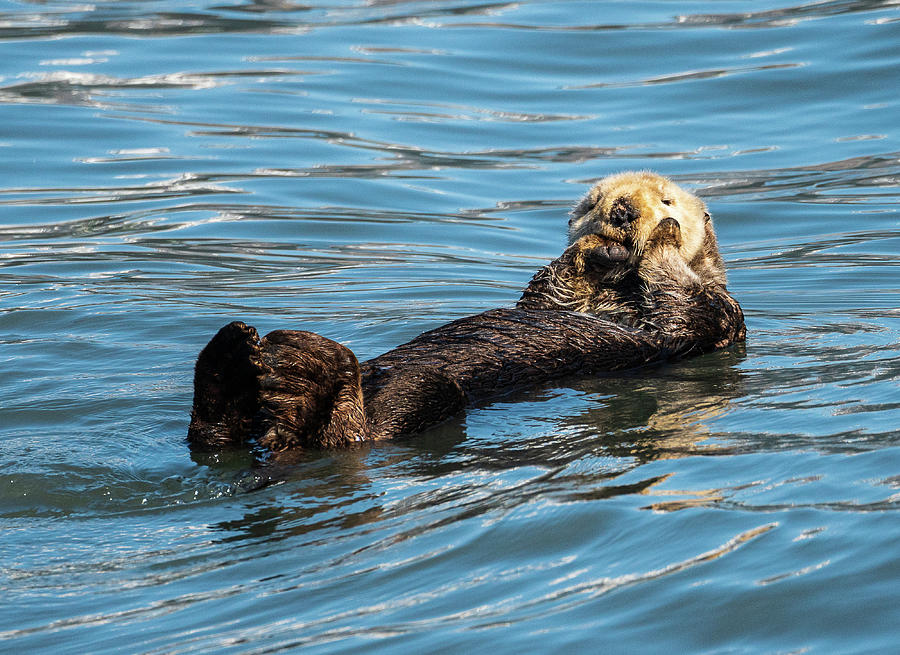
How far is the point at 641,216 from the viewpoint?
5.09 meters

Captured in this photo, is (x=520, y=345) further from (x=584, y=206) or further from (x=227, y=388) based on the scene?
(x=227, y=388)

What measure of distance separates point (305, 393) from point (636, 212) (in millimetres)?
1884

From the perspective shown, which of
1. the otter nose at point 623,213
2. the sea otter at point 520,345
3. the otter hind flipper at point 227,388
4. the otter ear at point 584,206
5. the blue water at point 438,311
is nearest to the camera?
the blue water at point 438,311

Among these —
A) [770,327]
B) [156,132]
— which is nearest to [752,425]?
[770,327]

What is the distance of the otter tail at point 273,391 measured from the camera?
3660 mm

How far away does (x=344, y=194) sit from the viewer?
9.48 m

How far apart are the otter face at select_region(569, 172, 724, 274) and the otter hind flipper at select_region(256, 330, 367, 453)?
1659 millimetres

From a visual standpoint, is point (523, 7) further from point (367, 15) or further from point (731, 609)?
point (731, 609)

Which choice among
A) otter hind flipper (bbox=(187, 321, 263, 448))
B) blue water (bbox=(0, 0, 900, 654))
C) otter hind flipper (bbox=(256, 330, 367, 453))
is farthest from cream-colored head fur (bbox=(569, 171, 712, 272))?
otter hind flipper (bbox=(187, 321, 263, 448))

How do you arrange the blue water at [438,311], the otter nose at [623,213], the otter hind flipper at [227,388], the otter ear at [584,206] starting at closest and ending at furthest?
1. the blue water at [438,311]
2. the otter hind flipper at [227,388]
3. the otter nose at [623,213]
4. the otter ear at [584,206]

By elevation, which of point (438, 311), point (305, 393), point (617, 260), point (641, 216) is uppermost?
point (641, 216)

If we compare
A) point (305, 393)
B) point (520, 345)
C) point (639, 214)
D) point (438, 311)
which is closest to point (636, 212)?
point (639, 214)

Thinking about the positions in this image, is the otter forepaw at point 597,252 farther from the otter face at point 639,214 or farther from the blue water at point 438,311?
the blue water at point 438,311

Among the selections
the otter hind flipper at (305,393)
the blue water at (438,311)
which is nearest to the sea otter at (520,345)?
the otter hind flipper at (305,393)
